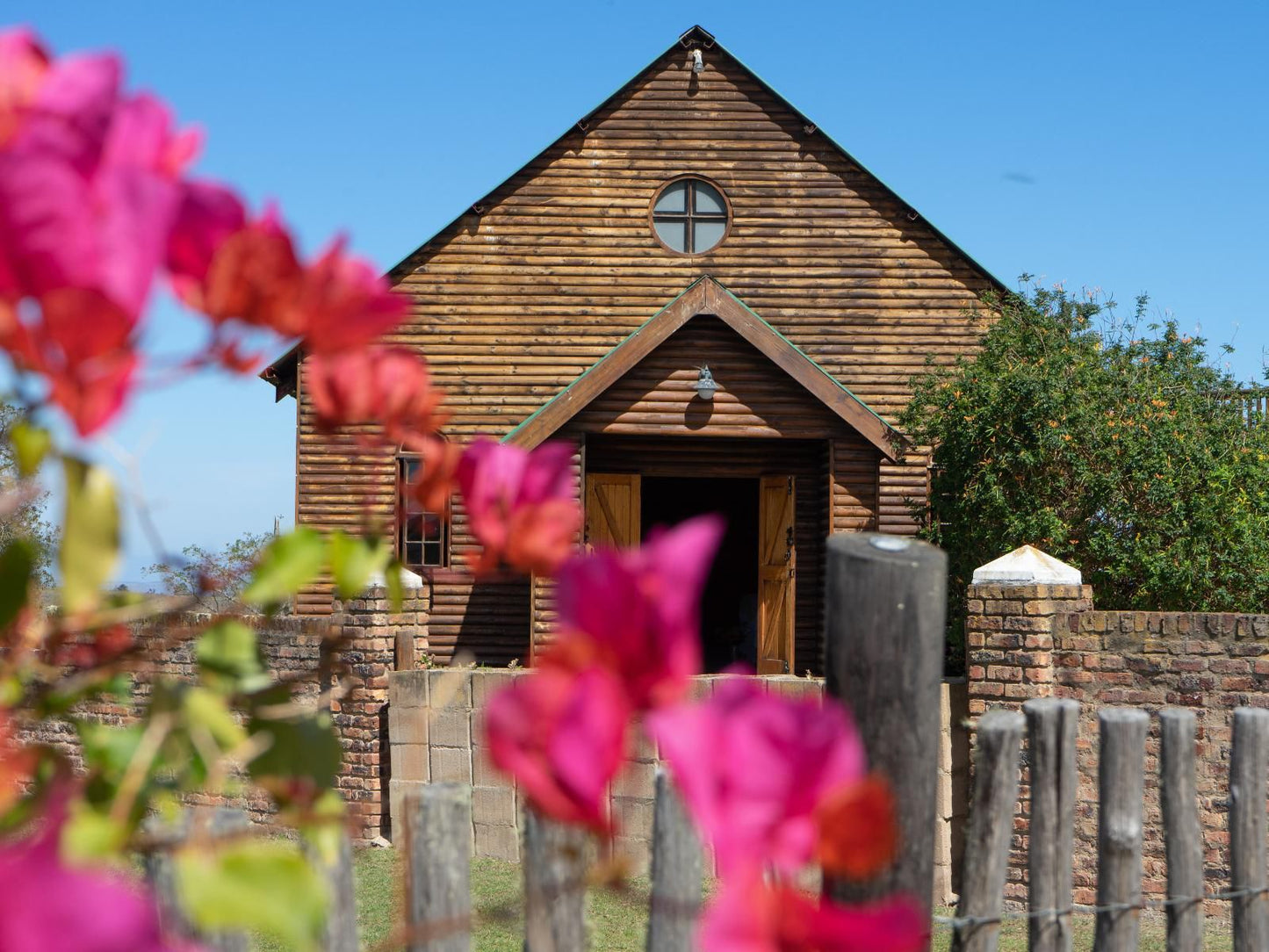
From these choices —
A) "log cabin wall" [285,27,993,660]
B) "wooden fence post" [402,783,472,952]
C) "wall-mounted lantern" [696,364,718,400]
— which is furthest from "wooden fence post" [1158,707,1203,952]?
"log cabin wall" [285,27,993,660]

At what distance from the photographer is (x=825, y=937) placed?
0.56 m

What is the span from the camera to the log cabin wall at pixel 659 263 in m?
16.2

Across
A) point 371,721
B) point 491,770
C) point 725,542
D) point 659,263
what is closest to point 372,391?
point 491,770

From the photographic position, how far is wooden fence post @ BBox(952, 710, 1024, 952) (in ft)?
8.67

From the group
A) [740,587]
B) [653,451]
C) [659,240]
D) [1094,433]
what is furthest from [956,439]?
[740,587]

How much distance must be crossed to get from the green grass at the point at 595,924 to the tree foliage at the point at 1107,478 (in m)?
4.33

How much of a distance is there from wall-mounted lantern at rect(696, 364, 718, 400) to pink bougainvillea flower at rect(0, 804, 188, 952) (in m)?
13.0

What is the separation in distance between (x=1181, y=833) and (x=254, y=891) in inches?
132

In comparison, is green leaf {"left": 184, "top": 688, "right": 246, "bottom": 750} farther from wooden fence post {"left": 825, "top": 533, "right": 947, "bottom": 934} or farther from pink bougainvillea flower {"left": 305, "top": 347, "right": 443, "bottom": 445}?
wooden fence post {"left": 825, "top": 533, "right": 947, "bottom": 934}

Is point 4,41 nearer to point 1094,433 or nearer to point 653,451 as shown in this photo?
point 1094,433

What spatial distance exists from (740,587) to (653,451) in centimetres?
536

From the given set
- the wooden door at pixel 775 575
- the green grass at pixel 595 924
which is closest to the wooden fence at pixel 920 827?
the green grass at pixel 595 924

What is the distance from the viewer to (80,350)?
0.60 metres

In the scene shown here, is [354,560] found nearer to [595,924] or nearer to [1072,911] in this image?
[1072,911]
